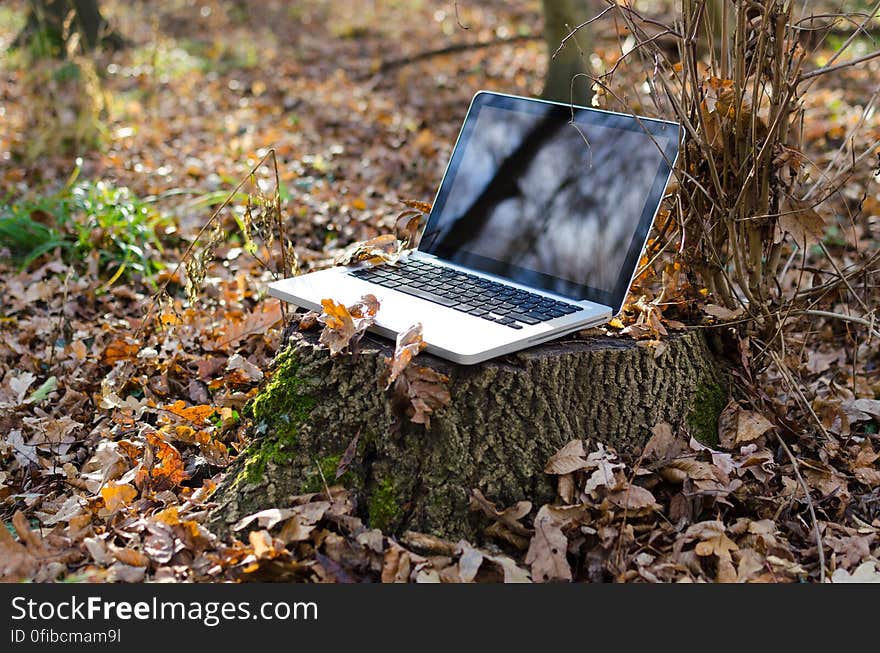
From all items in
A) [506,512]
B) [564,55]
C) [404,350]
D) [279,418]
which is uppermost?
[564,55]

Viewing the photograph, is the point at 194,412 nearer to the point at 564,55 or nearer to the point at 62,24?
the point at 564,55

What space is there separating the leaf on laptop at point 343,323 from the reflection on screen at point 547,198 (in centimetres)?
56

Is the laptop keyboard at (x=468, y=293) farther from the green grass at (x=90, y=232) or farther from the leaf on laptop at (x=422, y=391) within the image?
the green grass at (x=90, y=232)

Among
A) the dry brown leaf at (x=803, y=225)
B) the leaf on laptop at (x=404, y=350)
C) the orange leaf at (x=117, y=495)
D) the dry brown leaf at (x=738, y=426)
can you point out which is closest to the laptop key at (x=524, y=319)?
the leaf on laptop at (x=404, y=350)

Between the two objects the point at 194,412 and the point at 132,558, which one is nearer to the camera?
the point at 132,558

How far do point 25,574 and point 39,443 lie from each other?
1.00m

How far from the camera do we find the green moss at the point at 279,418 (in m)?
2.68

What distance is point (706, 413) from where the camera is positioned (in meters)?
2.97

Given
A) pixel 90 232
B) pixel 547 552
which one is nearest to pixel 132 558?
pixel 547 552

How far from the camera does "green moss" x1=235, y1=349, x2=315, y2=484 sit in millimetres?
2684

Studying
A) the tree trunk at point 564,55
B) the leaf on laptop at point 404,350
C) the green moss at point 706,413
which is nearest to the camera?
the leaf on laptop at point 404,350

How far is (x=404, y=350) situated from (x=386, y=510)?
19.4 inches

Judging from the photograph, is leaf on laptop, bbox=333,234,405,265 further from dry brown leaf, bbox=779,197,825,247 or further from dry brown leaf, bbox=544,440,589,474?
dry brown leaf, bbox=779,197,825,247

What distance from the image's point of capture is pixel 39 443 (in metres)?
3.37
